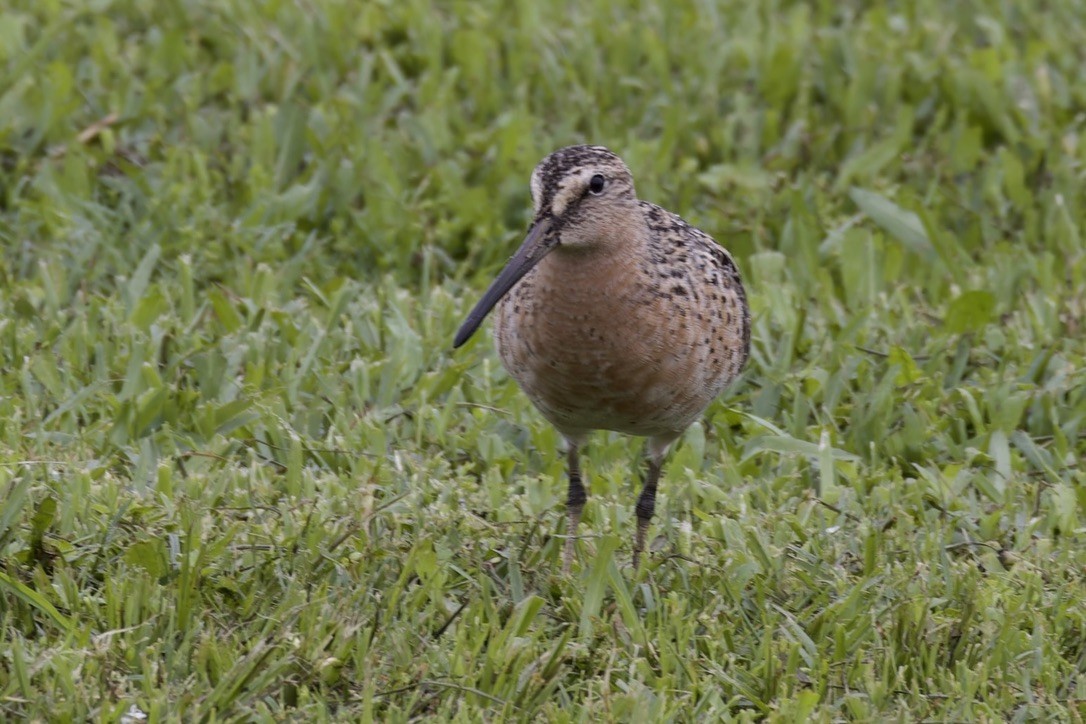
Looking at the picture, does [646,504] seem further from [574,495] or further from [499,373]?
[499,373]

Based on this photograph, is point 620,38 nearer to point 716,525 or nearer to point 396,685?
point 716,525

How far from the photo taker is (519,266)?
4801mm

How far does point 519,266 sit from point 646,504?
1.03 m

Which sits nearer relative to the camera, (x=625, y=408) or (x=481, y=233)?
(x=625, y=408)

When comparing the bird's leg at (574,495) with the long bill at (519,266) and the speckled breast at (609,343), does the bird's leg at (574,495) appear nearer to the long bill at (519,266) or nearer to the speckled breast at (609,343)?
the speckled breast at (609,343)

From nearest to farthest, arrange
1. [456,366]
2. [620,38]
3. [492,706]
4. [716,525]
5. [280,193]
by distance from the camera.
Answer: [492,706], [716,525], [456,366], [280,193], [620,38]

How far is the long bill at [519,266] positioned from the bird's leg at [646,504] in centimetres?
95

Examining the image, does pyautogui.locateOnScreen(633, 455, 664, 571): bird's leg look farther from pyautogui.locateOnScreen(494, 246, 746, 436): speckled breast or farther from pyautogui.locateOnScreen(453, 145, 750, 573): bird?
pyautogui.locateOnScreen(494, 246, 746, 436): speckled breast

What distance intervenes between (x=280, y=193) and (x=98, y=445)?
7.32 ft

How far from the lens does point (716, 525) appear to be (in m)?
5.44

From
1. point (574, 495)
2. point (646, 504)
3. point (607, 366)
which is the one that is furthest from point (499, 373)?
point (607, 366)

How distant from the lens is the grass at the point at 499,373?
464 cm

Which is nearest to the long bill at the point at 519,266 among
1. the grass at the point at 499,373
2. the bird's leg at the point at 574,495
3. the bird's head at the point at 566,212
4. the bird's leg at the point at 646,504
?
the bird's head at the point at 566,212

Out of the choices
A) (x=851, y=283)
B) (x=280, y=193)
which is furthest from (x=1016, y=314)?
(x=280, y=193)
